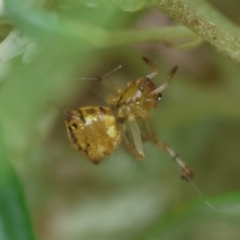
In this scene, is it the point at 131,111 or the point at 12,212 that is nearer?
the point at 12,212

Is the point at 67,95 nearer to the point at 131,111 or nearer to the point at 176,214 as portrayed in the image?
the point at 131,111

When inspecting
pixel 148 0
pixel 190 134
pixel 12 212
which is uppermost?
pixel 148 0

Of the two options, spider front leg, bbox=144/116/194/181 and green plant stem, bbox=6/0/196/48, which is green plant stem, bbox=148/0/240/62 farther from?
spider front leg, bbox=144/116/194/181

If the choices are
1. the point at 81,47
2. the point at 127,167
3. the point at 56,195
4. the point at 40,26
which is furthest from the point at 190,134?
the point at 40,26

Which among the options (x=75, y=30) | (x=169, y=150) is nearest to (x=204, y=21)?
(x=75, y=30)

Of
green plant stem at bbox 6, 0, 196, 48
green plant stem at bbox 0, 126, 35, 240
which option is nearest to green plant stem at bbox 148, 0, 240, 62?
green plant stem at bbox 6, 0, 196, 48

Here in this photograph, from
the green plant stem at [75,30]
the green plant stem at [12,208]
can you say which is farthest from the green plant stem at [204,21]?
the green plant stem at [12,208]

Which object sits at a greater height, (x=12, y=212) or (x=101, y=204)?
(x=12, y=212)
